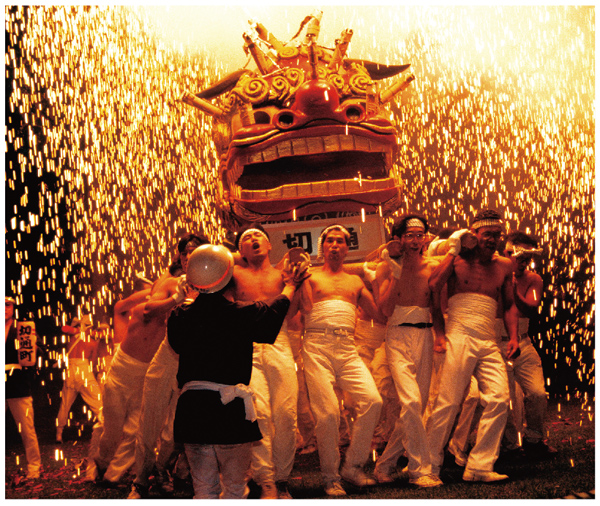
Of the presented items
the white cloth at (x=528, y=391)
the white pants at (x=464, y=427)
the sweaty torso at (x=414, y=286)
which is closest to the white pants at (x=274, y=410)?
the sweaty torso at (x=414, y=286)

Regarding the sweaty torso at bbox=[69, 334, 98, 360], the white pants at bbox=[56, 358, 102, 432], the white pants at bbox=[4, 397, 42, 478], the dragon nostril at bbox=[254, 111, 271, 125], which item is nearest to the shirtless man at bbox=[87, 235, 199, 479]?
the white pants at bbox=[4, 397, 42, 478]

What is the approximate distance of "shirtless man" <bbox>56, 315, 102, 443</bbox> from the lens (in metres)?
8.49

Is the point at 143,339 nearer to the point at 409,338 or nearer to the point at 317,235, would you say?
the point at 409,338

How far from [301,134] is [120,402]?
3360 mm

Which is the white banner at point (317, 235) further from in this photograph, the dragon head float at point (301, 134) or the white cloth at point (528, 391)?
the white cloth at point (528, 391)

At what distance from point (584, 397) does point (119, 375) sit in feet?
24.3

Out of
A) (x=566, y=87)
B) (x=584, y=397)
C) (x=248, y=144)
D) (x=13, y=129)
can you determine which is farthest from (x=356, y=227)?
(x=13, y=129)

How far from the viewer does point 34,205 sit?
1159 cm

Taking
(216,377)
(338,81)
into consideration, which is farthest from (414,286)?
(338,81)

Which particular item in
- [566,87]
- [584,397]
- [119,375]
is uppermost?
[566,87]

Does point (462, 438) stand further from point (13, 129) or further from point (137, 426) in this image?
point (13, 129)

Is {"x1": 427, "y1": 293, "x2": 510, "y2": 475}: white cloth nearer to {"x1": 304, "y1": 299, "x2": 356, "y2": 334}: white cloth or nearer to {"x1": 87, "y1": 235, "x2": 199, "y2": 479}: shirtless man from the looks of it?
{"x1": 304, "y1": 299, "x2": 356, "y2": 334}: white cloth

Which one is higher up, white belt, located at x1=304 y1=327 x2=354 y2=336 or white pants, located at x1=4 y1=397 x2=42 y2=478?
white belt, located at x1=304 y1=327 x2=354 y2=336

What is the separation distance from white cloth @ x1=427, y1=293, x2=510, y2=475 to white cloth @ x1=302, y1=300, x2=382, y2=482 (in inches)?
20.0
